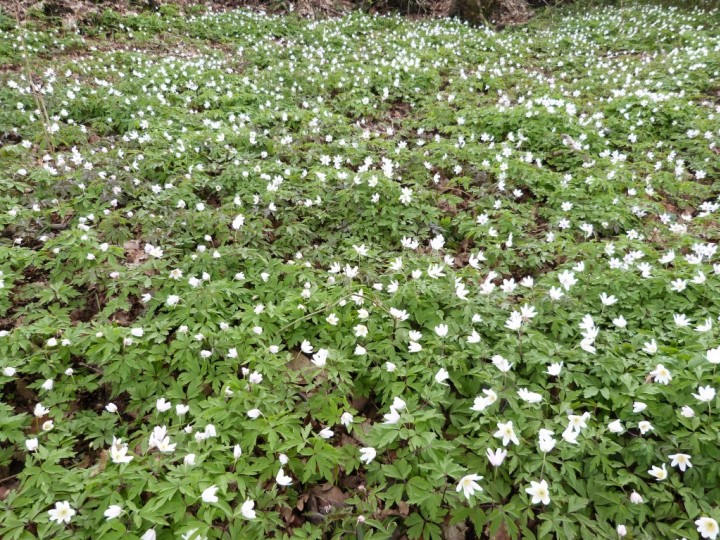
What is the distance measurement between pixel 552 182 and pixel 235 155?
433cm

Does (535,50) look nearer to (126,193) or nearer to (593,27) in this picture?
(593,27)

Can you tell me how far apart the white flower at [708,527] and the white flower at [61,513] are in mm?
3091

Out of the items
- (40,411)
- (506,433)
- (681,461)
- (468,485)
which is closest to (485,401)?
(506,433)

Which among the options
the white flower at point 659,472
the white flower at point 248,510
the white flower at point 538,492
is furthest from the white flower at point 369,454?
the white flower at point 659,472

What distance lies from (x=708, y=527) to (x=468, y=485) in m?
1.16

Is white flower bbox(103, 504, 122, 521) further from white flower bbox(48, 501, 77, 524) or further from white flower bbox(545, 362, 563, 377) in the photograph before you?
white flower bbox(545, 362, 563, 377)

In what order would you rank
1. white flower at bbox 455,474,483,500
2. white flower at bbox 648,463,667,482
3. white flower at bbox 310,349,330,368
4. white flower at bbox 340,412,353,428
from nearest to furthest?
white flower at bbox 455,474,483,500
white flower at bbox 648,463,667,482
white flower at bbox 340,412,353,428
white flower at bbox 310,349,330,368

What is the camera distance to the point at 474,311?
3262 mm

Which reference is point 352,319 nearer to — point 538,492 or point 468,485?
point 468,485

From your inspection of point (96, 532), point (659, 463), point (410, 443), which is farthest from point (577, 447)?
point (96, 532)

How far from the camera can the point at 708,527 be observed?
6.67 feet

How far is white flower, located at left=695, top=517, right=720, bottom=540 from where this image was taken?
202 cm

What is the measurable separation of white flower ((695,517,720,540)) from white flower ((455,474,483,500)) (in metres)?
1.07

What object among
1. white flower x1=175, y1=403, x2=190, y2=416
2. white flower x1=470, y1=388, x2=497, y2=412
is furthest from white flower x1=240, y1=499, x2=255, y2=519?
white flower x1=470, y1=388, x2=497, y2=412
